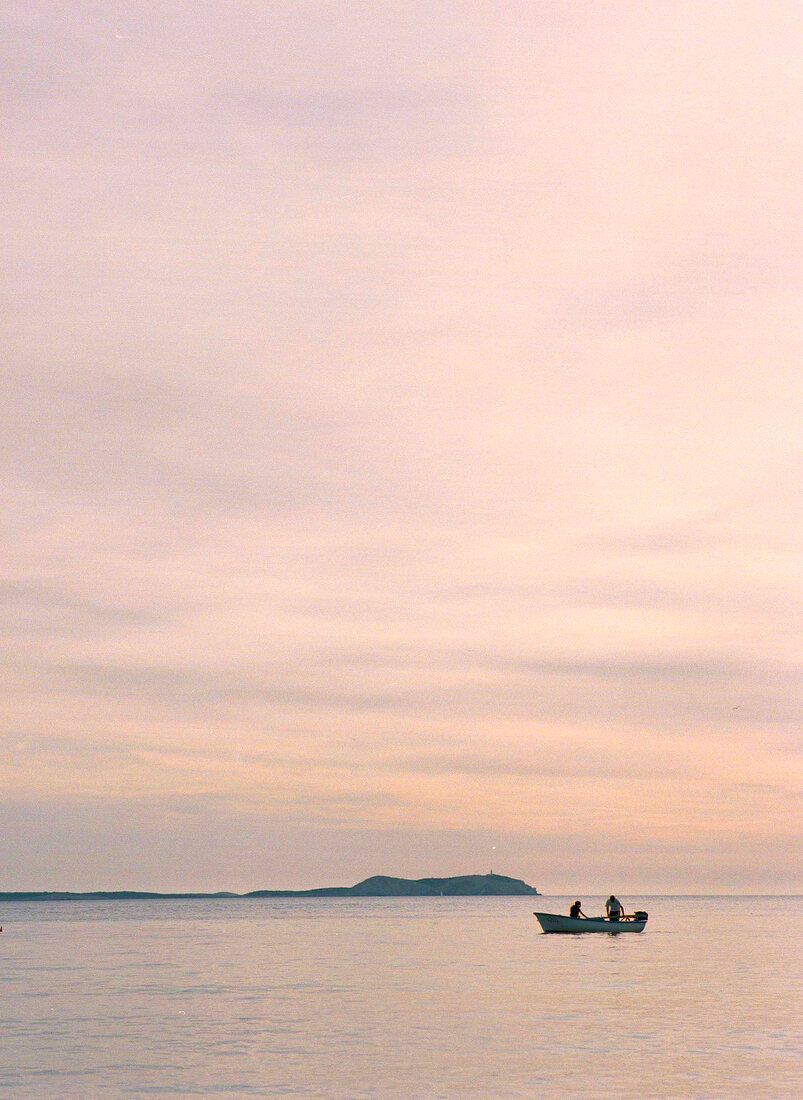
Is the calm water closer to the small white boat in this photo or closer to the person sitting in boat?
the person sitting in boat

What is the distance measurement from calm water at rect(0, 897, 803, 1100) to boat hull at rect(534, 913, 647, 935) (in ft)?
40.9

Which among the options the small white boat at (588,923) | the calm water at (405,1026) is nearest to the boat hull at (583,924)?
the small white boat at (588,923)

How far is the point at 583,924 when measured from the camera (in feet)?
410

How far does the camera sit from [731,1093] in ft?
127

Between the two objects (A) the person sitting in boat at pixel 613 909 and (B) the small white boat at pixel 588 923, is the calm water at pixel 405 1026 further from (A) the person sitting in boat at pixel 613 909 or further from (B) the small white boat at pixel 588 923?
(B) the small white boat at pixel 588 923

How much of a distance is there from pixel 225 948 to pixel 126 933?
53.6 metres

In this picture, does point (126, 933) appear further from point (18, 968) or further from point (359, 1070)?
point (359, 1070)

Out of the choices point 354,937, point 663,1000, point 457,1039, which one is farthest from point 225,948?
point 457,1039

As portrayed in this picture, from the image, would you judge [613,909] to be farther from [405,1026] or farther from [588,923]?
[405,1026]

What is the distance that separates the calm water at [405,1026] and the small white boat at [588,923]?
12653 millimetres

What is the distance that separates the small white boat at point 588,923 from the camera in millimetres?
121688

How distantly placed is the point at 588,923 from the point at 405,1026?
72576mm

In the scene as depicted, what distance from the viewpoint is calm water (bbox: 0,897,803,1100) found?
4094 centimetres

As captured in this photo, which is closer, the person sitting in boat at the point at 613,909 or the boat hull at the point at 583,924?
the person sitting in boat at the point at 613,909
